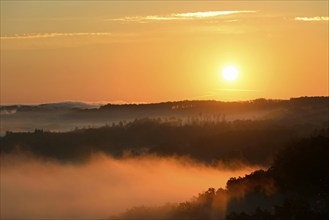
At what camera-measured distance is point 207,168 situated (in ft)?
297

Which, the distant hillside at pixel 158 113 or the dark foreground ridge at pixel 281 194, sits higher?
the distant hillside at pixel 158 113

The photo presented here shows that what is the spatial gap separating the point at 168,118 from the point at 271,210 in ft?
389

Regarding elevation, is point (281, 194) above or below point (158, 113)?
below

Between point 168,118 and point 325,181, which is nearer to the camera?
point 325,181

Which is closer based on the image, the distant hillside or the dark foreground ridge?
the dark foreground ridge

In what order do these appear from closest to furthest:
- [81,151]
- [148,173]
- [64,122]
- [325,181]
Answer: [325,181], [148,173], [81,151], [64,122]

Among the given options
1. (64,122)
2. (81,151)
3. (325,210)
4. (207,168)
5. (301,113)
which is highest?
(64,122)

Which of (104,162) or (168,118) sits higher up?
(168,118)

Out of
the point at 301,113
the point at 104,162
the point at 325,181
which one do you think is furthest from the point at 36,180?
the point at 325,181

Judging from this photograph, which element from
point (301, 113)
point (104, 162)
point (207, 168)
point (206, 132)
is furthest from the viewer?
point (104, 162)

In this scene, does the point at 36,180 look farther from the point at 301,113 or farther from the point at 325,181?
the point at 325,181

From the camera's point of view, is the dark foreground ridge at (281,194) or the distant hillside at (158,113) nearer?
the dark foreground ridge at (281,194)

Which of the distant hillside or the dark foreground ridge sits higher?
the distant hillside

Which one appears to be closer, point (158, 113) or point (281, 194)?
point (281, 194)
